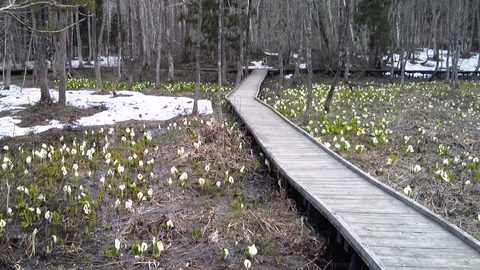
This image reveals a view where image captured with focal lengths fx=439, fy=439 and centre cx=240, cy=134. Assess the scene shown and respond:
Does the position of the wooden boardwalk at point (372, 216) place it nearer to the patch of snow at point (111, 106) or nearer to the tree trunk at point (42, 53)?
the patch of snow at point (111, 106)

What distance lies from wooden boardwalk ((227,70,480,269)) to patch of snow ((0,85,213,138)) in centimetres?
659

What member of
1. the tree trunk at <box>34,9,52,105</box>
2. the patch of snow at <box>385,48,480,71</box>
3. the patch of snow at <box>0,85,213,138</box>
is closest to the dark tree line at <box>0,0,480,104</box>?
the tree trunk at <box>34,9,52,105</box>

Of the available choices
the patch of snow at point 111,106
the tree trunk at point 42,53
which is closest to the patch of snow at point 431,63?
the patch of snow at point 111,106

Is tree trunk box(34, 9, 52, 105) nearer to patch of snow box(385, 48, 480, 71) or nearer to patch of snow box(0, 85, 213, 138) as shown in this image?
patch of snow box(0, 85, 213, 138)

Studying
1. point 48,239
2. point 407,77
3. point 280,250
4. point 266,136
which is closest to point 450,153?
point 266,136

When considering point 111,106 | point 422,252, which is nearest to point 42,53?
point 111,106

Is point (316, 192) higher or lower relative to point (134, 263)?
higher

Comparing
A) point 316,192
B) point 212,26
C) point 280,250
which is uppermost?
point 212,26

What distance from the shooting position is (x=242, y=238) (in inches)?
234

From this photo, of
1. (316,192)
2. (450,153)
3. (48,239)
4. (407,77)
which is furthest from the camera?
(407,77)

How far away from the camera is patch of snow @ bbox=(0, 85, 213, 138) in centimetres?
1274

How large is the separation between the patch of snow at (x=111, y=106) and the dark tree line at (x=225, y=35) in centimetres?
154

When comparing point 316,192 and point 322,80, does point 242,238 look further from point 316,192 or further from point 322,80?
point 322,80

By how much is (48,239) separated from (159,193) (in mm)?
2129
